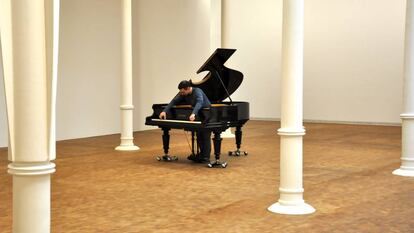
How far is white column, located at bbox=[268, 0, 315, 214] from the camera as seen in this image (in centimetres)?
A: 574

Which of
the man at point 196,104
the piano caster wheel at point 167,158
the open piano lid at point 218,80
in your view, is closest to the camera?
the man at point 196,104

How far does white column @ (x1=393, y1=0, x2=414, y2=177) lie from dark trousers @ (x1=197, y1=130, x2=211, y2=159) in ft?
9.88

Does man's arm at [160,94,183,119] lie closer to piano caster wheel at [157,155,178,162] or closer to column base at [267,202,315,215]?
piano caster wheel at [157,155,178,162]

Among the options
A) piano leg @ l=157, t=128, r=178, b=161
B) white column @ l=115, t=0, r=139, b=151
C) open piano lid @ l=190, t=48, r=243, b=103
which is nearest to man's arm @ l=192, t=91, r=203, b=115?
open piano lid @ l=190, t=48, r=243, b=103

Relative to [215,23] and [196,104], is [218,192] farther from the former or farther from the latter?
[215,23]

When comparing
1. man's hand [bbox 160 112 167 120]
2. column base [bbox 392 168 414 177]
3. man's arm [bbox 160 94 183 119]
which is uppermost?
man's arm [bbox 160 94 183 119]

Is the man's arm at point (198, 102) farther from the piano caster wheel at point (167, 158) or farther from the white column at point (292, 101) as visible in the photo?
the white column at point (292, 101)

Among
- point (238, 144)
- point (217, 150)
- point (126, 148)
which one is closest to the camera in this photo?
point (217, 150)

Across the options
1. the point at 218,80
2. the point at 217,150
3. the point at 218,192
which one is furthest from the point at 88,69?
the point at 218,192

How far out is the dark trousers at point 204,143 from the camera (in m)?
9.37

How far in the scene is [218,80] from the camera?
10055mm

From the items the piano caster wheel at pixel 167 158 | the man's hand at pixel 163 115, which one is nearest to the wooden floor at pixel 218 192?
the piano caster wheel at pixel 167 158

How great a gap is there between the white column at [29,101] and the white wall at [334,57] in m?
15.2

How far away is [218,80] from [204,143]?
1.27 metres
